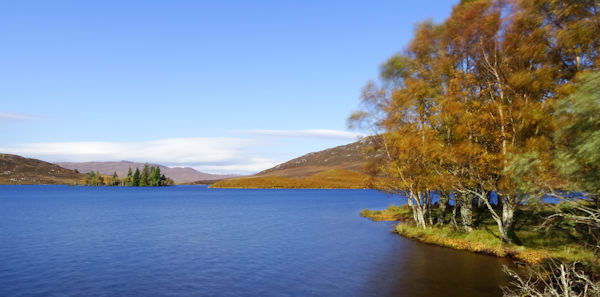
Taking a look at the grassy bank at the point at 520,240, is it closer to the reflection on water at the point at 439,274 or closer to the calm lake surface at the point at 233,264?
the reflection on water at the point at 439,274

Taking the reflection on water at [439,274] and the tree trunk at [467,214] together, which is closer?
the reflection on water at [439,274]

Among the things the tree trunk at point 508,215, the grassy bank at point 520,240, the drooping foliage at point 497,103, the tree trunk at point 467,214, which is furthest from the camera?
the tree trunk at point 467,214

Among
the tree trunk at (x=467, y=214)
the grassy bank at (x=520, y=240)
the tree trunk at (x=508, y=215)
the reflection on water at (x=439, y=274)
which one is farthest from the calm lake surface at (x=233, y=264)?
the tree trunk at (x=467, y=214)

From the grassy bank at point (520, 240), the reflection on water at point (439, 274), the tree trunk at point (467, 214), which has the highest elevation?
the tree trunk at point (467, 214)

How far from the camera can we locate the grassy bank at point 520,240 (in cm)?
2695

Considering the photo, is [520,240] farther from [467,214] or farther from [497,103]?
[497,103]

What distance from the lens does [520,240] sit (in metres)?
32.2

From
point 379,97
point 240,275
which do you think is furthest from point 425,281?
point 379,97

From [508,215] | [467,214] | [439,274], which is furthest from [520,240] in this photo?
[439,274]

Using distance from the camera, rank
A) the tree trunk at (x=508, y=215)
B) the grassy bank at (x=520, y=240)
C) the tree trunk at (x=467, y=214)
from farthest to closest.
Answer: the tree trunk at (x=467, y=214)
the tree trunk at (x=508, y=215)
the grassy bank at (x=520, y=240)

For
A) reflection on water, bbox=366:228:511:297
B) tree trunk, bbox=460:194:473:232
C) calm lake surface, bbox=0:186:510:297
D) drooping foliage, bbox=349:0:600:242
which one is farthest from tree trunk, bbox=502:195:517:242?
tree trunk, bbox=460:194:473:232

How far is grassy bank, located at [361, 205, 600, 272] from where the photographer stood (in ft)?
88.4

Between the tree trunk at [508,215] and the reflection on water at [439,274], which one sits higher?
the tree trunk at [508,215]

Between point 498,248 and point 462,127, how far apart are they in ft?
33.7
